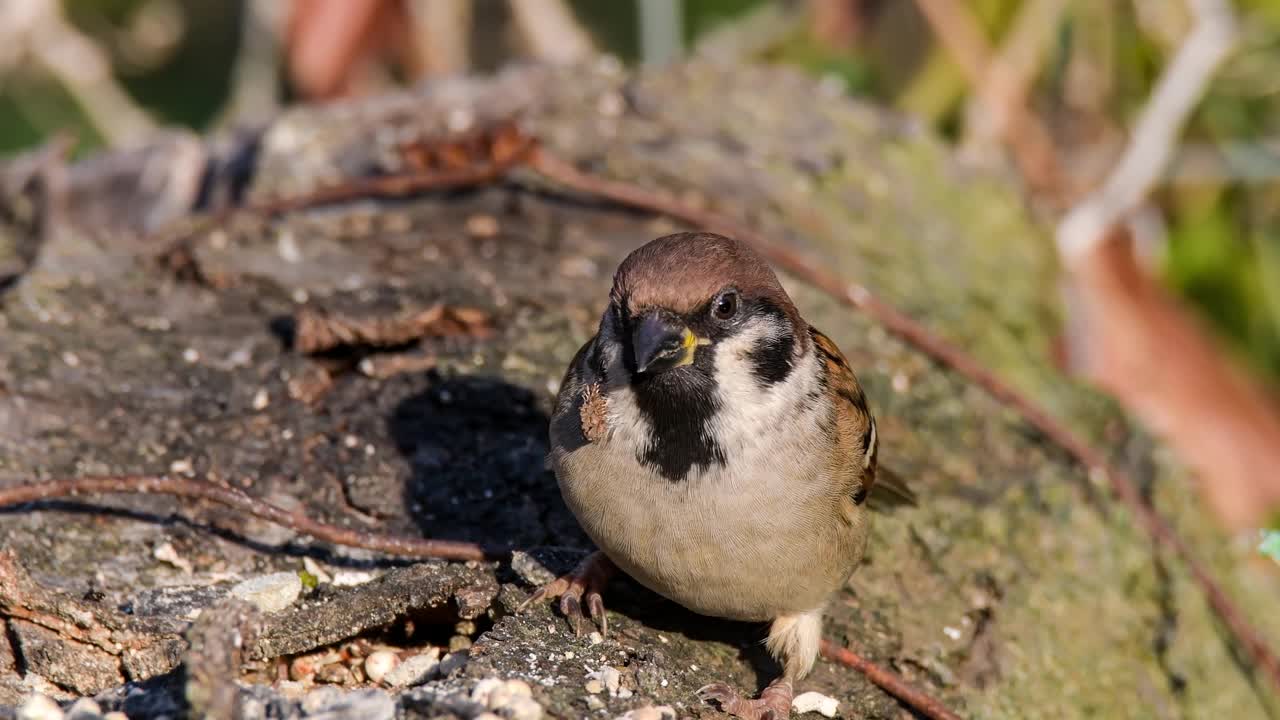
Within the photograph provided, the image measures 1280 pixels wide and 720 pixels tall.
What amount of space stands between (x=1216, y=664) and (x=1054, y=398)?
40.3 inches

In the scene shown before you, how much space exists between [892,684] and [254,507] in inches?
56.5

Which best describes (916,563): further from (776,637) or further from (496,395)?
(496,395)

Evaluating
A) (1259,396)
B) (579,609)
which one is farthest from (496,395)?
(1259,396)

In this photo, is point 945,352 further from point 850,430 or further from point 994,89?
point 994,89

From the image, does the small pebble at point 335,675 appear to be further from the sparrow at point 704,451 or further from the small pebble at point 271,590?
the sparrow at point 704,451

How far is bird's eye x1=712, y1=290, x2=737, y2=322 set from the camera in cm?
284

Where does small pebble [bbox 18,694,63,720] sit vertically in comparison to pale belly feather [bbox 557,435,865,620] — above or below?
below

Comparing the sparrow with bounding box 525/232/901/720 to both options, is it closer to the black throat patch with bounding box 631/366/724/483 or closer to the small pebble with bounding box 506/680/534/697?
the black throat patch with bounding box 631/366/724/483

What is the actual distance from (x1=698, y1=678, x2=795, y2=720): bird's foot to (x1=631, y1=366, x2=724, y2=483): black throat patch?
0.45m

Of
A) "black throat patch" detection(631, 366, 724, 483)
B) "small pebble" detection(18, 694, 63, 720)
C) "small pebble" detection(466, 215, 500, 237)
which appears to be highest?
"black throat patch" detection(631, 366, 724, 483)

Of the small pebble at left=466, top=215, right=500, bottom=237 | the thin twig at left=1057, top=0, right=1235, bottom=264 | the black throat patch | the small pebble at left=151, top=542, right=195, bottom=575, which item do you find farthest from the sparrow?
the thin twig at left=1057, top=0, right=1235, bottom=264

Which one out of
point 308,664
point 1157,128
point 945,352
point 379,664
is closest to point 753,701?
point 379,664

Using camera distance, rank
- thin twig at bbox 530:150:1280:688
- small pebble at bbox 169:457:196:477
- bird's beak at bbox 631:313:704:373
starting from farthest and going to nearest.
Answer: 1. thin twig at bbox 530:150:1280:688
2. small pebble at bbox 169:457:196:477
3. bird's beak at bbox 631:313:704:373

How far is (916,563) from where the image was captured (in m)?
3.62
